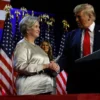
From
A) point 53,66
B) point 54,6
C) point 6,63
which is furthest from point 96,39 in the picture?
point 54,6

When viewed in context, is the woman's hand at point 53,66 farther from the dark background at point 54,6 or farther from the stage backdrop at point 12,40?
the dark background at point 54,6

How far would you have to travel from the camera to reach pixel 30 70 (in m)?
2.45

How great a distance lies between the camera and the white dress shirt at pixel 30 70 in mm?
2422

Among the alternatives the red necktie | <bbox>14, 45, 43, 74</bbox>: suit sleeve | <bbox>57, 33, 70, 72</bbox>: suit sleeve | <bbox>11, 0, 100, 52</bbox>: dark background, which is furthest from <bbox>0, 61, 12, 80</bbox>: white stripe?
<bbox>14, 45, 43, 74</bbox>: suit sleeve

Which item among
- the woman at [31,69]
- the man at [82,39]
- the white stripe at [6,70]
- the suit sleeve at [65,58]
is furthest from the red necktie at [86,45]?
the white stripe at [6,70]

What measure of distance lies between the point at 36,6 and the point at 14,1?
0.39m

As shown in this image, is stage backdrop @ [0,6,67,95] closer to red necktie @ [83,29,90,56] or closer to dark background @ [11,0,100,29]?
dark background @ [11,0,100,29]

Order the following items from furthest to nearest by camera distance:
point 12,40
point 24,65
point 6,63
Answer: point 12,40, point 6,63, point 24,65

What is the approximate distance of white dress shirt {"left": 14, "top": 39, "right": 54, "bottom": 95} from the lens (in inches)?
95.3

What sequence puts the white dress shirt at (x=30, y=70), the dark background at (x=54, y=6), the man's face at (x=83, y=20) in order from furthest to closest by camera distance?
the dark background at (x=54, y=6) → the man's face at (x=83, y=20) → the white dress shirt at (x=30, y=70)

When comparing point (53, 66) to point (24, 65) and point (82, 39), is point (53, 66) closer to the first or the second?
point (24, 65)

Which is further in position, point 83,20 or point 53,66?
point 83,20

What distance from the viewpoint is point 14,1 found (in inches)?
227

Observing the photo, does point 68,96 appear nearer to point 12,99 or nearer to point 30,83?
point 12,99
